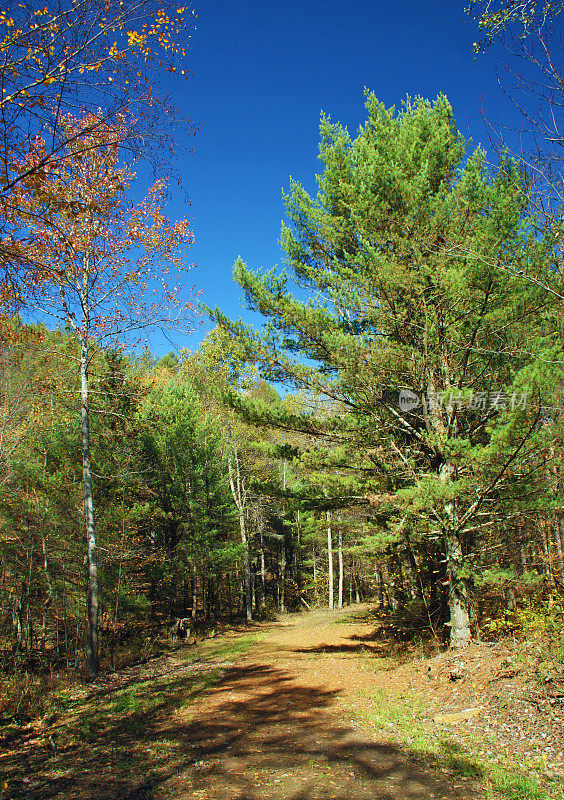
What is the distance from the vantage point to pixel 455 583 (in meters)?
8.12

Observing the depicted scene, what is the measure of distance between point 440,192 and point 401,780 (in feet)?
28.7

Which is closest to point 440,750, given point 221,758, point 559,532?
point 221,758

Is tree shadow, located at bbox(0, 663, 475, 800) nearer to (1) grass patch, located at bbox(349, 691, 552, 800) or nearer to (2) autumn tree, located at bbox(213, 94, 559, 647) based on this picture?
(1) grass patch, located at bbox(349, 691, 552, 800)

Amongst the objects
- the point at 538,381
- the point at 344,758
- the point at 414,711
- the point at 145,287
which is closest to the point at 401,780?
the point at 344,758

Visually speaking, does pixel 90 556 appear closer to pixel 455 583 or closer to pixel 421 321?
pixel 455 583

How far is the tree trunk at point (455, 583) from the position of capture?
313 inches

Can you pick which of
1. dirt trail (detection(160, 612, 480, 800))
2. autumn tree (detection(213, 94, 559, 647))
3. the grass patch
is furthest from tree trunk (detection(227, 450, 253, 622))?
the grass patch

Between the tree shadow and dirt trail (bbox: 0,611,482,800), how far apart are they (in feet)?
0.04

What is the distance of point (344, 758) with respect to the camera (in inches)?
195

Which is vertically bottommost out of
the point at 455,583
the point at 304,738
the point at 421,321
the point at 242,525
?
the point at 304,738

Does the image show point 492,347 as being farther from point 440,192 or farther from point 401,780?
point 401,780

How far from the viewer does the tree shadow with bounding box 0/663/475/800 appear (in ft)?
13.7

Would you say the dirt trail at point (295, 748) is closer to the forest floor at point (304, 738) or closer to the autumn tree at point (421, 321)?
the forest floor at point (304, 738)

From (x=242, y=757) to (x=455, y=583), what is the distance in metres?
4.79
